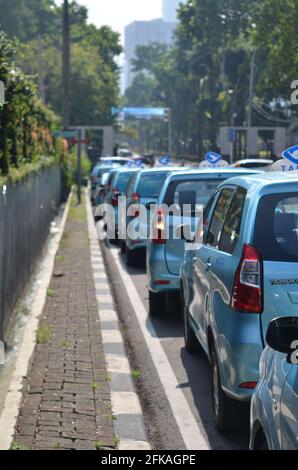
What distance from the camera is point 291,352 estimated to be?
3.99 meters

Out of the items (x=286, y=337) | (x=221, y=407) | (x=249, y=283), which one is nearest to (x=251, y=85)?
(x=221, y=407)

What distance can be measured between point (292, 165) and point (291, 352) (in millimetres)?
9146

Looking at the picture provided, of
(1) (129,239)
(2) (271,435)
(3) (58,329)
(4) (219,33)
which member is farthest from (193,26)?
(2) (271,435)

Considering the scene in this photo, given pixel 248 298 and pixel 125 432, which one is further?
pixel 125 432

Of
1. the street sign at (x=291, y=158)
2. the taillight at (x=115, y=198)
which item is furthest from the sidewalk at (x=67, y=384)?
the taillight at (x=115, y=198)

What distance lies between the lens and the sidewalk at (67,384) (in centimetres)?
677

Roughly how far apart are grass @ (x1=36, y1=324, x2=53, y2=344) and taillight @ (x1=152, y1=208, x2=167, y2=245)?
1.56 m

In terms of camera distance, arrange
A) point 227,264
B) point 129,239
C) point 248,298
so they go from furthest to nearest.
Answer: point 129,239 → point 227,264 → point 248,298

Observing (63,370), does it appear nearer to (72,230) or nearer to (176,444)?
(176,444)

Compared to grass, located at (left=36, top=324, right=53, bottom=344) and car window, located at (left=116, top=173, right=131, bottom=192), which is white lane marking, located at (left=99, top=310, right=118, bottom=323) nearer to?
grass, located at (left=36, top=324, right=53, bottom=344)

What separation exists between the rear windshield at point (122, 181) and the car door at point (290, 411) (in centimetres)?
1874

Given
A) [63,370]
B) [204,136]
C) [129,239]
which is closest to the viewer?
[63,370]

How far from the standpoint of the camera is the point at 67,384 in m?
8.34

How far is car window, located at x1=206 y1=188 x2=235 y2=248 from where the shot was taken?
7516 millimetres
